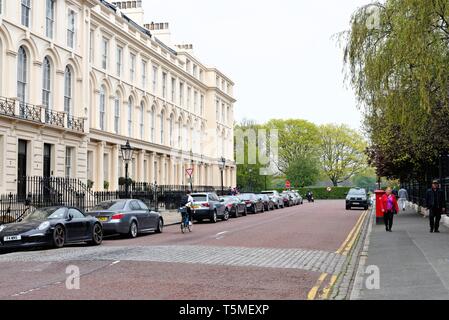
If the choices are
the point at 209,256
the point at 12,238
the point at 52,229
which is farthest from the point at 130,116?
the point at 209,256

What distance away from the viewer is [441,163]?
23.1 m

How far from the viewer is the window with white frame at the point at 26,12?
3013cm

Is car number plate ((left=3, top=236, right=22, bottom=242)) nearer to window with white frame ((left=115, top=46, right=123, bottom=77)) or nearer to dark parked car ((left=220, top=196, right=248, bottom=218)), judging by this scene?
dark parked car ((left=220, top=196, right=248, bottom=218))

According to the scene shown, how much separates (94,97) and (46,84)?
7580 millimetres

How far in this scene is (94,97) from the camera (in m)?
40.1

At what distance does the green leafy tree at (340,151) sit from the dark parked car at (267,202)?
4978 cm

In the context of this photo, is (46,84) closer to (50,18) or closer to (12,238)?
(50,18)

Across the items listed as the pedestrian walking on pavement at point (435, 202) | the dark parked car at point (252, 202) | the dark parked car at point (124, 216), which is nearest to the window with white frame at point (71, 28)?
the dark parked car at point (252, 202)

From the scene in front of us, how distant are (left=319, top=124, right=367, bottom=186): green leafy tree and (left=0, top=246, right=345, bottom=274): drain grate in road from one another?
83.0 m

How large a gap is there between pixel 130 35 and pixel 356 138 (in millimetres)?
59378

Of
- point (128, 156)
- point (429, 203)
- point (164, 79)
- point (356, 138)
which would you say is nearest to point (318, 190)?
point (356, 138)

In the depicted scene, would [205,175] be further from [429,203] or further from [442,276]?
[442,276]

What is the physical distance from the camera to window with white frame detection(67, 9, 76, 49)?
34.8 metres

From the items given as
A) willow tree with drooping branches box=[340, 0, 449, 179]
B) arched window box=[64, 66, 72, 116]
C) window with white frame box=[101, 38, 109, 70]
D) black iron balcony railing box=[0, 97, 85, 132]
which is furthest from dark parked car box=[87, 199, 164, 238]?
window with white frame box=[101, 38, 109, 70]
